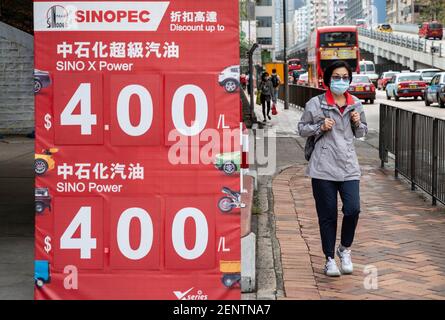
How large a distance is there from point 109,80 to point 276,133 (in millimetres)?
16239

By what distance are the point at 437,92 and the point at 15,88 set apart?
18482 mm

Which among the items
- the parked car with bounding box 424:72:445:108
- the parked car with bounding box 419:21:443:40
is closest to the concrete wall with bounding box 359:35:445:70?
the parked car with bounding box 419:21:443:40

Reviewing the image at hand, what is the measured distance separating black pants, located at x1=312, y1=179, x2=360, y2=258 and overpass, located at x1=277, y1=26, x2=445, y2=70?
57.3m

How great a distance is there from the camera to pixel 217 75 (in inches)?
189

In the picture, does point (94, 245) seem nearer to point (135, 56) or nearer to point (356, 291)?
point (135, 56)

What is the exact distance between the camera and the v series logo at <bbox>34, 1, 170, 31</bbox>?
15.7ft

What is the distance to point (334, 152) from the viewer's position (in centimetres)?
648

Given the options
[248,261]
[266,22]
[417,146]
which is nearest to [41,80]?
[248,261]

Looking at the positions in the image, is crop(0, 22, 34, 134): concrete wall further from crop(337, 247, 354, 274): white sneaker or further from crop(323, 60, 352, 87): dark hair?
crop(337, 247, 354, 274): white sneaker

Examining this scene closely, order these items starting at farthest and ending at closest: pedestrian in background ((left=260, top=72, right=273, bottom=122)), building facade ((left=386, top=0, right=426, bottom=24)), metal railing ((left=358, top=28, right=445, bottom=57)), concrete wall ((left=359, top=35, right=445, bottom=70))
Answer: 1. building facade ((left=386, top=0, right=426, bottom=24))
2. metal railing ((left=358, top=28, right=445, bottom=57))
3. concrete wall ((left=359, top=35, right=445, bottom=70))
4. pedestrian in background ((left=260, top=72, right=273, bottom=122))

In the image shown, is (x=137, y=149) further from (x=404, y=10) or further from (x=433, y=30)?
(x=404, y=10)

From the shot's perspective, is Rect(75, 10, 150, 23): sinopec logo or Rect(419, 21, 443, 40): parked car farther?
Rect(419, 21, 443, 40): parked car

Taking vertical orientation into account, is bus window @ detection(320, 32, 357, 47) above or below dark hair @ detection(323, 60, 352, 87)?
above
